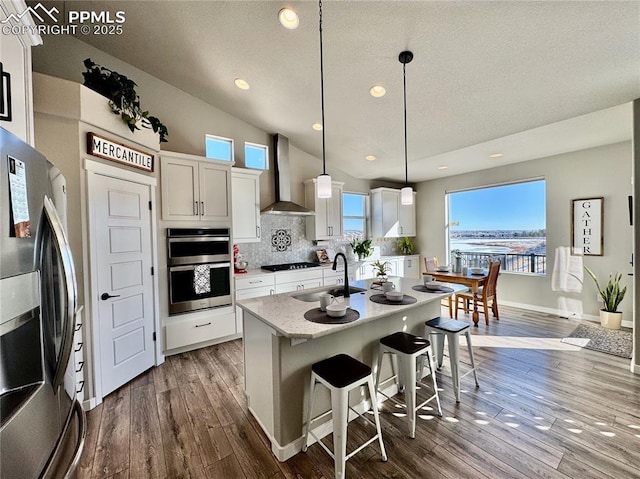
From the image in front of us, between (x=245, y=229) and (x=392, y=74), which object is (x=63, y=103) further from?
(x=392, y=74)

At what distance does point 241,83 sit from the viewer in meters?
3.29

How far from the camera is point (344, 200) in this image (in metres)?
5.68

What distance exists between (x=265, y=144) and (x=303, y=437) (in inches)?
164

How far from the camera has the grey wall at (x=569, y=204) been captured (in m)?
3.82

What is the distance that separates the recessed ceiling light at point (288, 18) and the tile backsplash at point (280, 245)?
107 inches

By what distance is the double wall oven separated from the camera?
3.17 meters

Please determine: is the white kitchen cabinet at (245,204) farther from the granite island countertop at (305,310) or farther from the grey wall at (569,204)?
the grey wall at (569,204)

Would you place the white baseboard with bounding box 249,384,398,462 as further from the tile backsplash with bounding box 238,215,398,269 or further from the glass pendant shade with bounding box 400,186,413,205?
the tile backsplash with bounding box 238,215,398,269

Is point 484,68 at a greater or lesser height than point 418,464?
greater

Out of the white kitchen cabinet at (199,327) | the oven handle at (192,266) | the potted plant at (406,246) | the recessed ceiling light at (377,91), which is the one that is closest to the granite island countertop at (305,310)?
the oven handle at (192,266)

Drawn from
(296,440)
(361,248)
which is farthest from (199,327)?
(361,248)

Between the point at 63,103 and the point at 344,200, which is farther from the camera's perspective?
the point at 344,200

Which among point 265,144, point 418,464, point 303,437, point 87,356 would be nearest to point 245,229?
point 265,144

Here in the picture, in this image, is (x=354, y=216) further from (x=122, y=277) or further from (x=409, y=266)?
(x=122, y=277)
